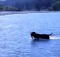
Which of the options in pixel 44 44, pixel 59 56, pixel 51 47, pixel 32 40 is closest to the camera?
pixel 59 56

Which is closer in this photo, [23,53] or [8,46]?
[23,53]

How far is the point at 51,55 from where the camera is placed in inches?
1620

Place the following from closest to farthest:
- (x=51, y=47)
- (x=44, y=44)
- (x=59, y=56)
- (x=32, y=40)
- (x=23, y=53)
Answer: (x=59, y=56) → (x=23, y=53) → (x=51, y=47) → (x=44, y=44) → (x=32, y=40)

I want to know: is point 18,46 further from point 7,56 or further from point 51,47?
point 7,56

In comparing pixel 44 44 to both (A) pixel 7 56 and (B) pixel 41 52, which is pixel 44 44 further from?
(A) pixel 7 56

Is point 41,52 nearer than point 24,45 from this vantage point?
Yes

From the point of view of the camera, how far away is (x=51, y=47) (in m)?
48.2

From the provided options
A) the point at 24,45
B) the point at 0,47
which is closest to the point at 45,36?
the point at 24,45

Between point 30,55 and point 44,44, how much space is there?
9930mm

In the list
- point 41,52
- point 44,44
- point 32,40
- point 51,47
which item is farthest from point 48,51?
point 32,40

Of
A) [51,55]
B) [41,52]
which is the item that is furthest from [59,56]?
[41,52]

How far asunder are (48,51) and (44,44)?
23.4 feet

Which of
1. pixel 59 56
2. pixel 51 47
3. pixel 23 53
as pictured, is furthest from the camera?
pixel 51 47

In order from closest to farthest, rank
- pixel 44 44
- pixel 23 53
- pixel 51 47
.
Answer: pixel 23 53 < pixel 51 47 < pixel 44 44
